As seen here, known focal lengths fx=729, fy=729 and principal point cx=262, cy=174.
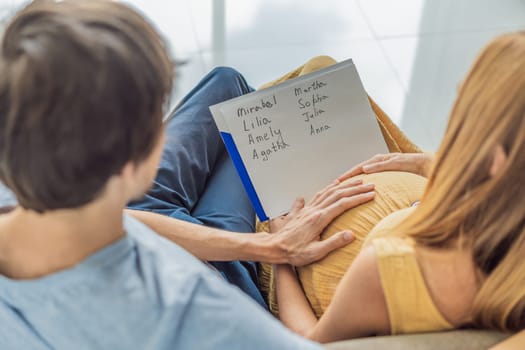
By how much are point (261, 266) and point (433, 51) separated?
1.29 meters

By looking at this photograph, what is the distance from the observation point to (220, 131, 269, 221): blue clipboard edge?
133 cm

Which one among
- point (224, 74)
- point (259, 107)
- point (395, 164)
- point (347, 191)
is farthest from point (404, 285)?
point (224, 74)

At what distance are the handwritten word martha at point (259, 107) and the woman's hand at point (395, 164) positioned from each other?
Result: 191 mm

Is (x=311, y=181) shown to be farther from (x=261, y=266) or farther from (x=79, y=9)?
(x=79, y=9)

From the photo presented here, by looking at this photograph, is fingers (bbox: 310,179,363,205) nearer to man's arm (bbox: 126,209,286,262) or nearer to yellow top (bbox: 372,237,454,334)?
man's arm (bbox: 126,209,286,262)

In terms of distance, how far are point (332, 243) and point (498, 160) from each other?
381 millimetres

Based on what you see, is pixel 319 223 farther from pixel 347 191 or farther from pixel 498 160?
pixel 498 160

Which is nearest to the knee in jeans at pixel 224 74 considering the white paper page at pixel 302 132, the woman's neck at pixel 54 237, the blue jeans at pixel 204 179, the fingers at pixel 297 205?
the blue jeans at pixel 204 179

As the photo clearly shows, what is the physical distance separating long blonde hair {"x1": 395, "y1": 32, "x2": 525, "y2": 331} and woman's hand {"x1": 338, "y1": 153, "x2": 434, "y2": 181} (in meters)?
0.35

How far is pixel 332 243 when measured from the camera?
1.17 metres

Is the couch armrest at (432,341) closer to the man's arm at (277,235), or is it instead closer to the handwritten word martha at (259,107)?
the man's arm at (277,235)

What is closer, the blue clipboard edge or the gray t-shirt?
the gray t-shirt

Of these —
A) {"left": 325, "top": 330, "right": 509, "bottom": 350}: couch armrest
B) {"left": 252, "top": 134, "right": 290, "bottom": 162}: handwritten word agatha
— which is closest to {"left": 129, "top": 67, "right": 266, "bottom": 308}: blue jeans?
{"left": 252, "top": 134, "right": 290, "bottom": 162}: handwritten word agatha

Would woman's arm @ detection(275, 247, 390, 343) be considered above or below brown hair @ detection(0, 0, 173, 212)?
below
